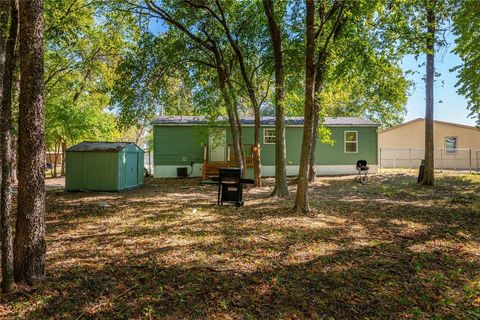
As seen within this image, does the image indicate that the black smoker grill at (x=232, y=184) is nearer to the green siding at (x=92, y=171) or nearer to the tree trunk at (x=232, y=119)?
the tree trunk at (x=232, y=119)

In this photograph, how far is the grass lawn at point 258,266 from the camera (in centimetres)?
299

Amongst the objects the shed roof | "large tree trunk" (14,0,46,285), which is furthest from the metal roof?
"large tree trunk" (14,0,46,285)

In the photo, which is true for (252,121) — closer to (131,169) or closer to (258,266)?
(131,169)

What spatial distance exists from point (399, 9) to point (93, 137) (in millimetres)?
17019

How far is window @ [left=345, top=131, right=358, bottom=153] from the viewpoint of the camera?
18.4 metres

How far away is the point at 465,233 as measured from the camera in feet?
18.4

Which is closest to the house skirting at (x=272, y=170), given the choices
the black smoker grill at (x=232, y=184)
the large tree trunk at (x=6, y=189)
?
the black smoker grill at (x=232, y=184)

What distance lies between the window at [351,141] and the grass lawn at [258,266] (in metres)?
11.1

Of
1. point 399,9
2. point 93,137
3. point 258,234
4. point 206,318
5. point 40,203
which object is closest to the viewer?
point 206,318

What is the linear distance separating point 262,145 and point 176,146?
4838 mm

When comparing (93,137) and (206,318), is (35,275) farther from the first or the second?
(93,137)

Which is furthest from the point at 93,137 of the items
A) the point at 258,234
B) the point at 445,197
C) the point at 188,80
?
the point at 445,197

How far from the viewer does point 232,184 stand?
27.1ft

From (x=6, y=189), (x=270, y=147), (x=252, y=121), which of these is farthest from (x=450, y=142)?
(x=6, y=189)
